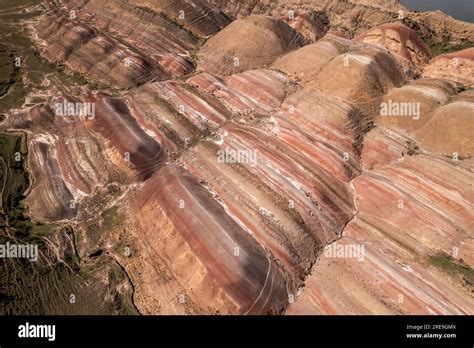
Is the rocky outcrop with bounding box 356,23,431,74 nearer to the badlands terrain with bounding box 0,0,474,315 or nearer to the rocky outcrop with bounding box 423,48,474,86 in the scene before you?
the badlands terrain with bounding box 0,0,474,315

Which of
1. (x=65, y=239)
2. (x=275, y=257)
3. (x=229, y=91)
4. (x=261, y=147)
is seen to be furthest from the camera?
(x=229, y=91)

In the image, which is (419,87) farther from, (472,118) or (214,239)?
(214,239)

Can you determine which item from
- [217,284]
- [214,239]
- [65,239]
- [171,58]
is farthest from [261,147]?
[171,58]
